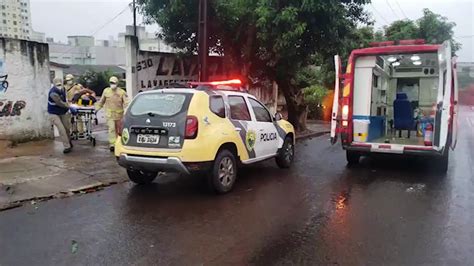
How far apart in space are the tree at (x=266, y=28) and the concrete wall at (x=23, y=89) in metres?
3.43

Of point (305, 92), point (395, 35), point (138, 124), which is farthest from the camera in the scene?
point (395, 35)

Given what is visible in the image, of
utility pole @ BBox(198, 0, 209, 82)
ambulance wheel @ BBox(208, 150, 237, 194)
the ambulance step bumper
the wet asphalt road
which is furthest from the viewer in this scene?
utility pole @ BBox(198, 0, 209, 82)

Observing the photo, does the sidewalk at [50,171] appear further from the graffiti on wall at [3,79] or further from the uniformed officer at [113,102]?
the graffiti on wall at [3,79]

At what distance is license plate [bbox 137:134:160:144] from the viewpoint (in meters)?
6.06

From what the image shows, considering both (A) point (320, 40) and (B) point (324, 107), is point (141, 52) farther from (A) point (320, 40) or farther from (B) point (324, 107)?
(B) point (324, 107)

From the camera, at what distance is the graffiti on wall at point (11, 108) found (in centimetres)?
975

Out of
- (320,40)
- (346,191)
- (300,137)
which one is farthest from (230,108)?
(300,137)

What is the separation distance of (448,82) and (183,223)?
5494 mm

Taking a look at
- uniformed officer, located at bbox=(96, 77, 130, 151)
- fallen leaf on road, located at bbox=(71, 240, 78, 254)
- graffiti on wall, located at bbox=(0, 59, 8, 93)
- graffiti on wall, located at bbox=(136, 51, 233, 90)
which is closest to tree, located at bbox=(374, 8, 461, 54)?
graffiti on wall, located at bbox=(136, 51, 233, 90)

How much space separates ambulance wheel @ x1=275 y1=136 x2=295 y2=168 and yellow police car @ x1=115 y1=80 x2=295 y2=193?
148cm

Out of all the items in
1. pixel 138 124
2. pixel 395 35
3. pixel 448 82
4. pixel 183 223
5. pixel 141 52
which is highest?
pixel 395 35

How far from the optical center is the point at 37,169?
757 cm

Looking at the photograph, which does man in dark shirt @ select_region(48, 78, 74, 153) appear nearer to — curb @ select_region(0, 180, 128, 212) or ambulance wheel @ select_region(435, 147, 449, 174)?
curb @ select_region(0, 180, 128, 212)

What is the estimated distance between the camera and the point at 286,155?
865cm
